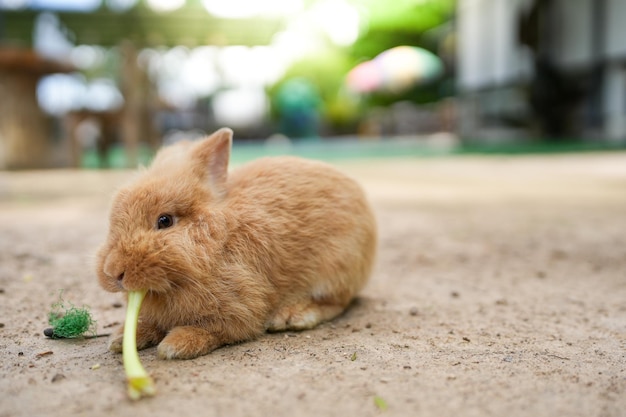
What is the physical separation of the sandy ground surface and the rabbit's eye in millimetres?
356

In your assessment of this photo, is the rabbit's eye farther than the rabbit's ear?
No

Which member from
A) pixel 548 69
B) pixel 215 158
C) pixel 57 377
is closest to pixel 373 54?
pixel 548 69

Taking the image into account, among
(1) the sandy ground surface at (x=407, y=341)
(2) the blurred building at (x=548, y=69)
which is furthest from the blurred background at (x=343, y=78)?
(1) the sandy ground surface at (x=407, y=341)

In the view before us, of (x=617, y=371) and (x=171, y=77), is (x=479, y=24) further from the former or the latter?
(x=617, y=371)

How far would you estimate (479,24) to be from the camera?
16.5m

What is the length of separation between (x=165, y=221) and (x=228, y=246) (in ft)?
0.64

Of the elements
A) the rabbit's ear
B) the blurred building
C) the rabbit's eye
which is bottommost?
the rabbit's eye

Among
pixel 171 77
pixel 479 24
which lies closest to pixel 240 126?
pixel 171 77

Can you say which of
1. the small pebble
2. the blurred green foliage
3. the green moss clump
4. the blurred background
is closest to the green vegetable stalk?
the small pebble

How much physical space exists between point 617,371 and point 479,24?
1640 cm

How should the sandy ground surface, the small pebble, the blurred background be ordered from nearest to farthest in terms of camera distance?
the sandy ground surface → the small pebble → the blurred background

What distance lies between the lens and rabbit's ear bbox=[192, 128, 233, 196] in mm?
1773

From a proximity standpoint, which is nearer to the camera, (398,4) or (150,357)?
(150,357)

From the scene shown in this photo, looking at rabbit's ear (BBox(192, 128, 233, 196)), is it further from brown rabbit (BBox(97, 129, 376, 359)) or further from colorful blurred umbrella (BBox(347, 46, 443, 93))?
colorful blurred umbrella (BBox(347, 46, 443, 93))
